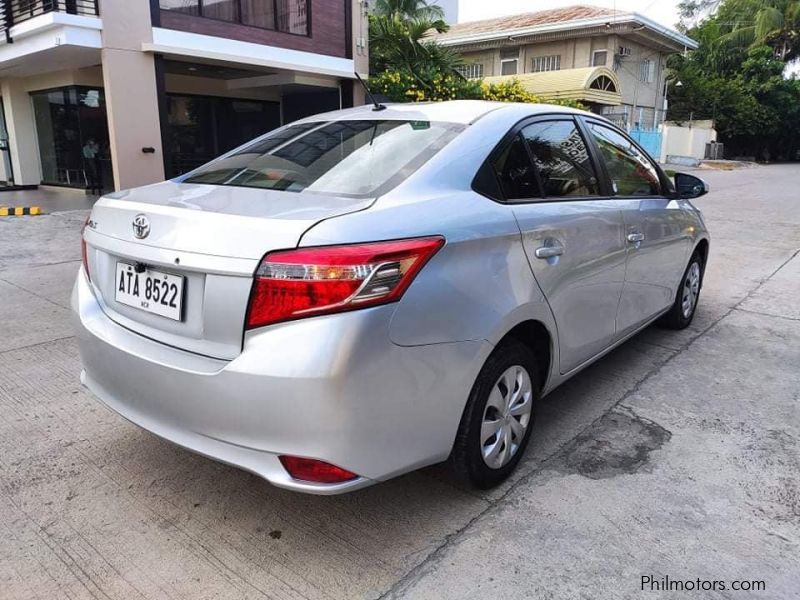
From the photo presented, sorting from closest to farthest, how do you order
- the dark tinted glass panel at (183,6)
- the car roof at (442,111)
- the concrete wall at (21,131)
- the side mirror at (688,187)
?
the car roof at (442,111) → the side mirror at (688,187) → the dark tinted glass panel at (183,6) → the concrete wall at (21,131)

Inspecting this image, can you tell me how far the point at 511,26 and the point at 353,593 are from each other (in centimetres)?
2943

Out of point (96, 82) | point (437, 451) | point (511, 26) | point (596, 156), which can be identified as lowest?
point (437, 451)

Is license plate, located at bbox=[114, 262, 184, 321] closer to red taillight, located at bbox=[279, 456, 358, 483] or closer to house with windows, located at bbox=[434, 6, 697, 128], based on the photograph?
red taillight, located at bbox=[279, 456, 358, 483]

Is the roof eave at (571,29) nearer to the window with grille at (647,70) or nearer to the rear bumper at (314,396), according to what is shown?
the window with grille at (647,70)

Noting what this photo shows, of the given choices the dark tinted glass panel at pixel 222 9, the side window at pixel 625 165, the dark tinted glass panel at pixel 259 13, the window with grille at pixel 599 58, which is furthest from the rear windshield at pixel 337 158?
the window with grille at pixel 599 58

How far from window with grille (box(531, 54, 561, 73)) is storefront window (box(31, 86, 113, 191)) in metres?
18.8

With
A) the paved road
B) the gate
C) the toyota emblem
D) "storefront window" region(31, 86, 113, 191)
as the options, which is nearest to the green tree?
the gate

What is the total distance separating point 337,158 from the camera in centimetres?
283

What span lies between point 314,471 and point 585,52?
27.9 metres

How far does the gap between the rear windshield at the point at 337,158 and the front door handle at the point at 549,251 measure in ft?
1.98

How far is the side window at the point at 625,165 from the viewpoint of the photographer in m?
3.68

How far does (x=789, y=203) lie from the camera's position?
1516 cm

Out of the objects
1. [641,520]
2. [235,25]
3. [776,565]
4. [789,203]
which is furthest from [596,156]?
[789,203]

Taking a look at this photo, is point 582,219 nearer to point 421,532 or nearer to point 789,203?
point 421,532
